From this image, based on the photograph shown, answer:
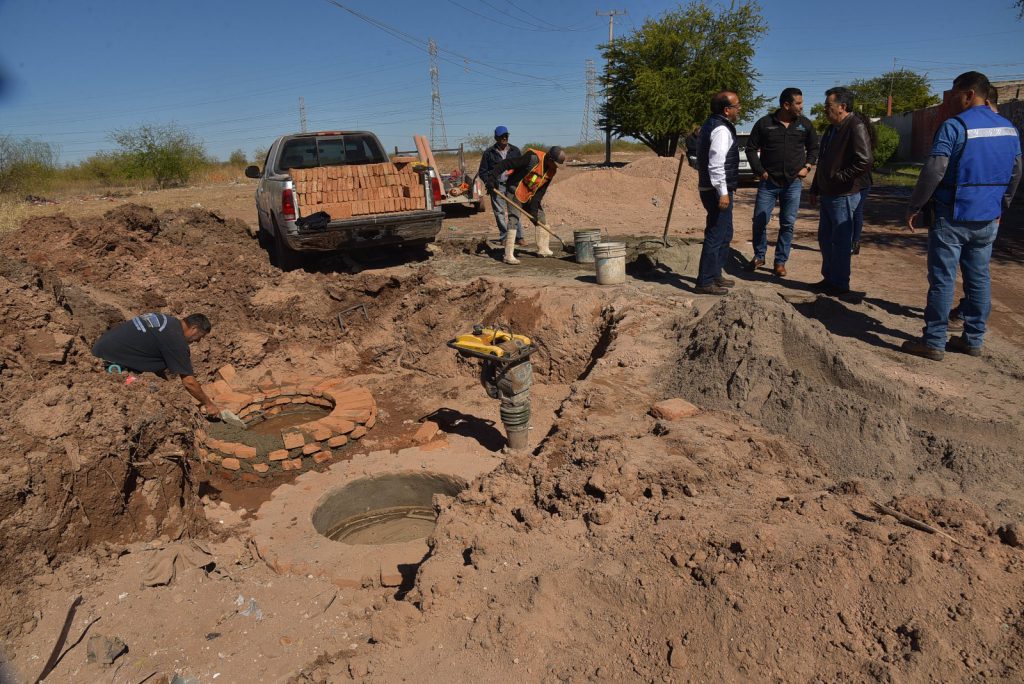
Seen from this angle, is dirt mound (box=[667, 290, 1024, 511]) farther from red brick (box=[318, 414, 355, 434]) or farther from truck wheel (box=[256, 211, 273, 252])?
truck wheel (box=[256, 211, 273, 252])

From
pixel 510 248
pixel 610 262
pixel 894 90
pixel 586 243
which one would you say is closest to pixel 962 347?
pixel 610 262

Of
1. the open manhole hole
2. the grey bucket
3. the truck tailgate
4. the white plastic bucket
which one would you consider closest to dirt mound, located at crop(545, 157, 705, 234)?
the grey bucket

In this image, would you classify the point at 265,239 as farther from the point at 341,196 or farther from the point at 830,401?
the point at 830,401

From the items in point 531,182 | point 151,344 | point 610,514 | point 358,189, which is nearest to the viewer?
point 610,514

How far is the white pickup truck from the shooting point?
25.3 ft

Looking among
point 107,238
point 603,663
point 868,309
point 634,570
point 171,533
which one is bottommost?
point 171,533

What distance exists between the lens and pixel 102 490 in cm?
369

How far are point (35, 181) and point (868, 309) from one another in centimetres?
2704

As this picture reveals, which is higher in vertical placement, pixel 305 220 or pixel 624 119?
pixel 624 119

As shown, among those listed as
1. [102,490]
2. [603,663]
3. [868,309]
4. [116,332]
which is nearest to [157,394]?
[116,332]

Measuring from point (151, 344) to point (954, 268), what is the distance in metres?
6.14

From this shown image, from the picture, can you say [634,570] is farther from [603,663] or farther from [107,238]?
[107,238]

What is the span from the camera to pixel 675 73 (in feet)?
84.9

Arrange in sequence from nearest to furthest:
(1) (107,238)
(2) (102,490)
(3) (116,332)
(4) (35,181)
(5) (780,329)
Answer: (2) (102,490) → (5) (780,329) → (3) (116,332) → (1) (107,238) → (4) (35,181)
